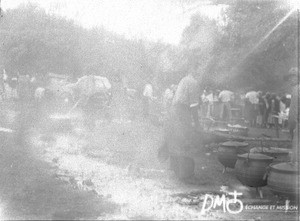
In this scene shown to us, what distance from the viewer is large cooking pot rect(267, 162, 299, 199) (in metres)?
6.54

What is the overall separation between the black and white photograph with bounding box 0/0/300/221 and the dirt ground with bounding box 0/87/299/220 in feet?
0.09

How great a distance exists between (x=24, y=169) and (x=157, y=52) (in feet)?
103

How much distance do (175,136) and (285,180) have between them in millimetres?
4118

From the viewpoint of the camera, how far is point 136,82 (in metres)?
39.3

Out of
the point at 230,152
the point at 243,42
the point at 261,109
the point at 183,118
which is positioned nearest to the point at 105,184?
the point at 230,152

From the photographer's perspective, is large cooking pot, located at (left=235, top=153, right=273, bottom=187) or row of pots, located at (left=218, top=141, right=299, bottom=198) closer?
row of pots, located at (left=218, top=141, right=299, bottom=198)

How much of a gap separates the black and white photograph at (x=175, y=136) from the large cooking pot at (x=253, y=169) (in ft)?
0.06

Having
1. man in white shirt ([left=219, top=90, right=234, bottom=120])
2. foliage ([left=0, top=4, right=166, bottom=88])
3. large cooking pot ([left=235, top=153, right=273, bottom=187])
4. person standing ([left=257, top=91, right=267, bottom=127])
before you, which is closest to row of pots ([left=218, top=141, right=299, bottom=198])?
large cooking pot ([left=235, top=153, right=273, bottom=187])

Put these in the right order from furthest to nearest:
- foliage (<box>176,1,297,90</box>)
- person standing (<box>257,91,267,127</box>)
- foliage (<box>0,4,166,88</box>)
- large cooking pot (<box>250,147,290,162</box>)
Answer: foliage (<box>0,4,166,88</box>), person standing (<box>257,91,267,127</box>), foliage (<box>176,1,297,90</box>), large cooking pot (<box>250,147,290,162</box>)

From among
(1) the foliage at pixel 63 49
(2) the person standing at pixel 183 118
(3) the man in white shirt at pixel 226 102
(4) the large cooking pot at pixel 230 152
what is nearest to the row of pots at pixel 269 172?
(4) the large cooking pot at pixel 230 152

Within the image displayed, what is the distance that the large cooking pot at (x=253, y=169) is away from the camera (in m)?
7.18

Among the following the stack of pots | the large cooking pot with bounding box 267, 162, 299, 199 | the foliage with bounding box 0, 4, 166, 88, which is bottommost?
the large cooking pot with bounding box 267, 162, 299, 199

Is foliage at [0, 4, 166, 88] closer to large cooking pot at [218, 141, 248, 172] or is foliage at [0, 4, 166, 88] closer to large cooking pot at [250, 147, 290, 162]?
large cooking pot at [218, 141, 248, 172]

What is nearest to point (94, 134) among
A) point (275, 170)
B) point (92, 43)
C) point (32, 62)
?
point (275, 170)
